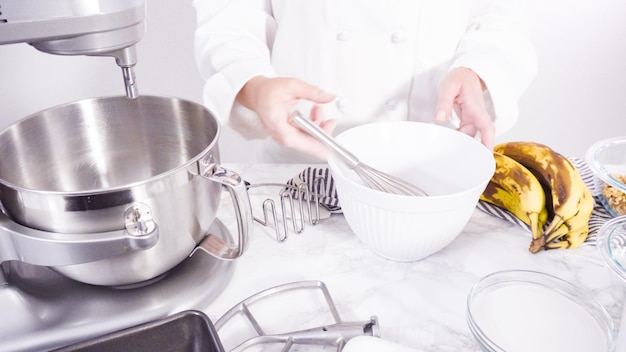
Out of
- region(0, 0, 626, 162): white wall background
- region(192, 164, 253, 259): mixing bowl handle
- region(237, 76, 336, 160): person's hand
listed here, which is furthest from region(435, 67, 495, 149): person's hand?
region(0, 0, 626, 162): white wall background

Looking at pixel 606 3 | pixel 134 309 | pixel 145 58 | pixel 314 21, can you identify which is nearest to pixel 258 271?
pixel 134 309

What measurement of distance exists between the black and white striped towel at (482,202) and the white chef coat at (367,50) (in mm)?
111

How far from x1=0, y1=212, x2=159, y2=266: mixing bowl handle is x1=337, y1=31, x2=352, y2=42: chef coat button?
0.38m

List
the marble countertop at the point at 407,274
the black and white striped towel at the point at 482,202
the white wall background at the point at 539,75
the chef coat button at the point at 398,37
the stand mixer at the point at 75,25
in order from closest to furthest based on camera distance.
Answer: the stand mixer at the point at 75,25 → the marble countertop at the point at 407,274 → the black and white striped towel at the point at 482,202 → the chef coat button at the point at 398,37 → the white wall background at the point at 539,75

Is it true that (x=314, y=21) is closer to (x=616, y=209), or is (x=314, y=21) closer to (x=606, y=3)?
(x=616, y=209)

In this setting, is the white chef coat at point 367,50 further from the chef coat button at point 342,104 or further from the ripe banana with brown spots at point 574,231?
the ripe banana with brown spots at point 574,231

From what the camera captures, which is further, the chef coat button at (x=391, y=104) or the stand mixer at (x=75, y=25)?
the chef coat button at (x=391, y=104)

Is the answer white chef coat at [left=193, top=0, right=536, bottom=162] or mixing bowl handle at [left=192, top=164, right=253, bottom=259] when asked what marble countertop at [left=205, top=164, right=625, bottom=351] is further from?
white chef coat at [left=193, top=0, right=536, bottom=162]

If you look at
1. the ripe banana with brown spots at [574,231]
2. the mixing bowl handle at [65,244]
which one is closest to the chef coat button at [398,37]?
the ripe banana with brown spots at [574,231]

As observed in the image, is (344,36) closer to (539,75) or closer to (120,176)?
(120,176)

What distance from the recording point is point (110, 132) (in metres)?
0.53

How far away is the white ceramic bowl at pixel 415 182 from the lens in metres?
0.44

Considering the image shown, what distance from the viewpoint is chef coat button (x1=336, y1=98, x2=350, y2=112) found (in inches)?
26.9

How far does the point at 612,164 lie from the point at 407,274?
0.24 metres
